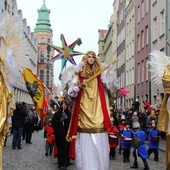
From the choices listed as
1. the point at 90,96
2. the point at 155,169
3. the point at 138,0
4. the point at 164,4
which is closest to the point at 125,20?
the point at 138,0

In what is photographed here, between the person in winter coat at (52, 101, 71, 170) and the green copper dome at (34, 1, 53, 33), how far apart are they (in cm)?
10882

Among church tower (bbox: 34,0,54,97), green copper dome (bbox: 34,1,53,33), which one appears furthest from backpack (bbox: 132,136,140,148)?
green copper dome (bbox: 34,1,53,33)

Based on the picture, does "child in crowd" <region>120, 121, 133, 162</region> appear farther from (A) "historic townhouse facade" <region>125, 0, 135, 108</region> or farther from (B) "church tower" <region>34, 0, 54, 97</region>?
(B) "church tower" <region>34, 0, 54, 97</region>

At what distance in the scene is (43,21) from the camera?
12281cm

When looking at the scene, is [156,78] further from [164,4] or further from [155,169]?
[164,4]

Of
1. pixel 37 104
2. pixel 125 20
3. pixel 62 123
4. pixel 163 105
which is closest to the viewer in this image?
pixel 163 105

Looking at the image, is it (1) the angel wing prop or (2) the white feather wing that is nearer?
(2) the white feather wing

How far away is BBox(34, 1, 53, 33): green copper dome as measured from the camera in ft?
388

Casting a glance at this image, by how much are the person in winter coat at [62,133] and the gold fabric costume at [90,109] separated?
3245 mm

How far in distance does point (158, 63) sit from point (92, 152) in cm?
184

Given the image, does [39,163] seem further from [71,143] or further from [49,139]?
[71,143]

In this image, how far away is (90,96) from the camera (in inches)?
298

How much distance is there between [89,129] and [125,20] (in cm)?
4623

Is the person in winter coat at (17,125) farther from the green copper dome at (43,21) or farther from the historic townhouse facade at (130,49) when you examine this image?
the green copper dome at (43,21)
